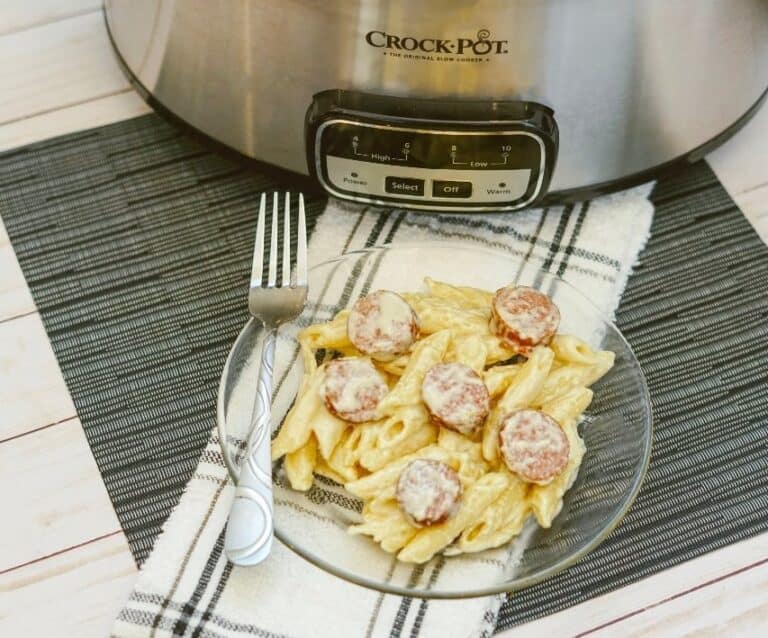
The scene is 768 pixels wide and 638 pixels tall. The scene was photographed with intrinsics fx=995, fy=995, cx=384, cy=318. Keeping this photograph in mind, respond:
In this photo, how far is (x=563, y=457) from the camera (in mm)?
654

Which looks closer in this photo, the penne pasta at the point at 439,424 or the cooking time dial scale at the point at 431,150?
the penne pasta at the point at 439,424

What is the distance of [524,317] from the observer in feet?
2.36

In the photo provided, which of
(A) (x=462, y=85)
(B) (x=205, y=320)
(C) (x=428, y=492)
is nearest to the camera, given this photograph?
(C) (x=428, y=492)

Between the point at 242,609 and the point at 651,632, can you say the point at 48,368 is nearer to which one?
the point at 242,609

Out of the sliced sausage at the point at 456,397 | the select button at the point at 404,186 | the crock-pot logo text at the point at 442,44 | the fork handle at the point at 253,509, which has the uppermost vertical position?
the crock-pot logo text at the point at 442,44

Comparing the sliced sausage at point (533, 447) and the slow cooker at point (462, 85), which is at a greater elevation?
the slow cooker at point (462, 85)

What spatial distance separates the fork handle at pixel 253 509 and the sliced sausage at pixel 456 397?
12cm

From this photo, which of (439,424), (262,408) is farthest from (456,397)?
(262,408)

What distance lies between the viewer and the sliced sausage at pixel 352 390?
0.68 metres

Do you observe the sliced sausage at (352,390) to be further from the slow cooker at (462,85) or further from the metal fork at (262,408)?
the slow cooker at (462,85)

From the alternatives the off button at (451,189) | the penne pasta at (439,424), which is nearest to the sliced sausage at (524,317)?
the penne pasta at (439,424)

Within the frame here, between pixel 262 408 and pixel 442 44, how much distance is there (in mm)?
286

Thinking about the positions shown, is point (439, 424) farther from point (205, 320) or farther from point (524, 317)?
point (205, 320)

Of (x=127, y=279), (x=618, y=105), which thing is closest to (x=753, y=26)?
(x=618, y=105)
